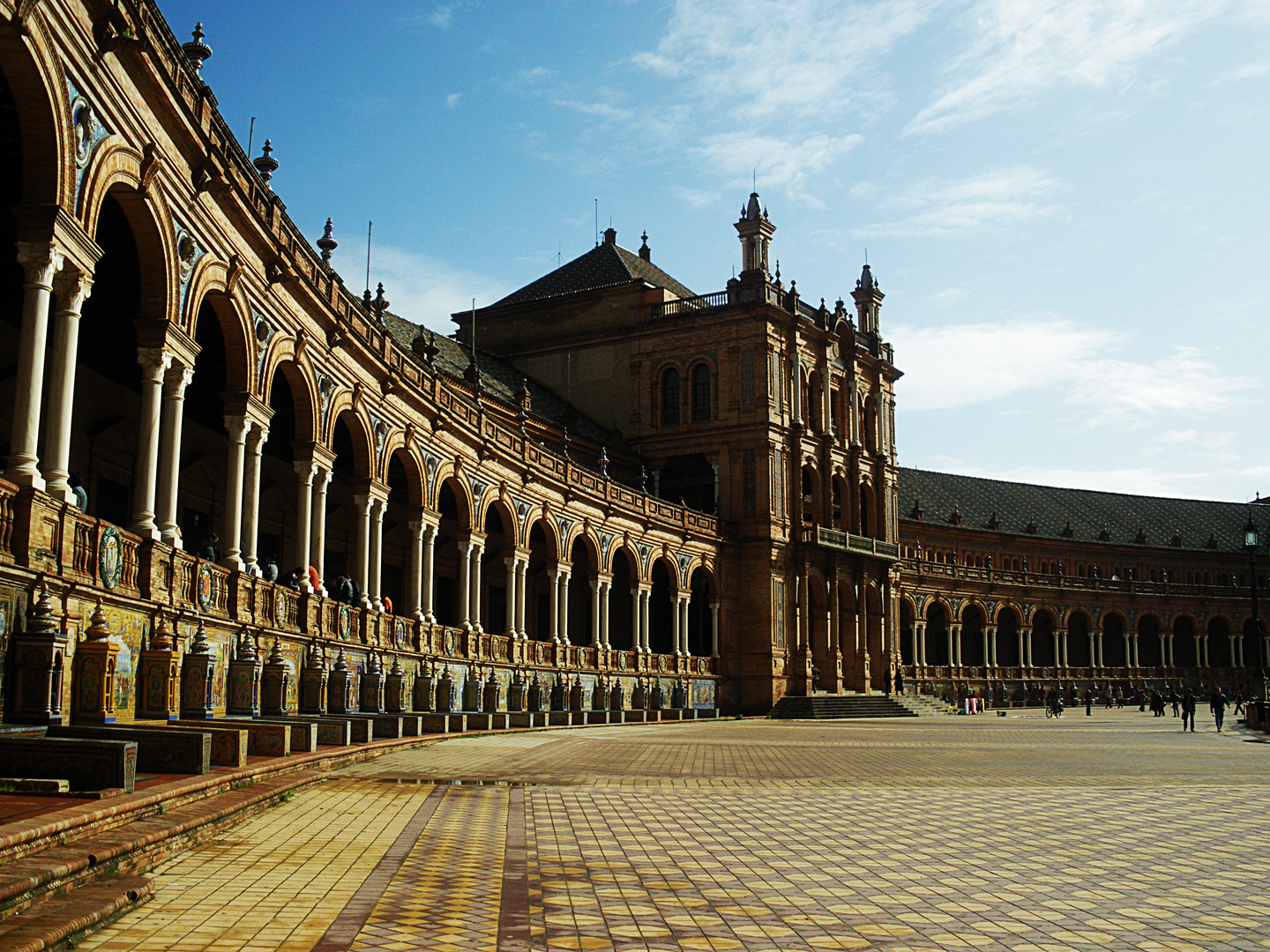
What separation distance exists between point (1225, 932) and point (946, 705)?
191 feet

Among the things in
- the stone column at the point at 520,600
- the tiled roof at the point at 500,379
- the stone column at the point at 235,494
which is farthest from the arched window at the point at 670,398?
the stone column at the point at 235,494

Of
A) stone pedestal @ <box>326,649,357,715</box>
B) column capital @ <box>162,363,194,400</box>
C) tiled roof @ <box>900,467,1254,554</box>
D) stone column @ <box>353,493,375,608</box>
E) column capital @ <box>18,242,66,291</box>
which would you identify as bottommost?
stone pedestal @ <box>326,649,357,715</box>

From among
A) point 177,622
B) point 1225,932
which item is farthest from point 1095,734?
point 1225,932

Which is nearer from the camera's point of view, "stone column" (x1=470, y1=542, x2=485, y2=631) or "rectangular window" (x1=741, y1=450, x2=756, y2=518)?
"stone column" (x1=470, y1=542, x2=485, y2=631)

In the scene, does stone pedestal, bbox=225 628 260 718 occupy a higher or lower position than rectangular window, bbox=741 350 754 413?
lower

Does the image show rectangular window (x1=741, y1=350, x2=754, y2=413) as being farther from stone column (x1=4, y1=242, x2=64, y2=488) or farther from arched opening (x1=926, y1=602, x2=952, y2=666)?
stone column (x1=4, y1=242, x2=64, y2=488)

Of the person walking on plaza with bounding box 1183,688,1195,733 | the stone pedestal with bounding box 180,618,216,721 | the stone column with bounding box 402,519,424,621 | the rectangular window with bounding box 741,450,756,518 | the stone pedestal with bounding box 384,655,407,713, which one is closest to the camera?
the stone pedestal with bounding box 180,618,216,721

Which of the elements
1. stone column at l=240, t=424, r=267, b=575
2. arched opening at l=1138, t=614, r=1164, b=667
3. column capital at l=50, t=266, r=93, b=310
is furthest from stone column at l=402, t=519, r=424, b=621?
arched opening at l=1138, t=614, r=1164, b=667

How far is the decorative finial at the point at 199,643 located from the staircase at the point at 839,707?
37.2 m

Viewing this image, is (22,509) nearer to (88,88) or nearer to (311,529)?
(88,88)

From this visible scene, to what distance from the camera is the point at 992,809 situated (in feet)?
39.3

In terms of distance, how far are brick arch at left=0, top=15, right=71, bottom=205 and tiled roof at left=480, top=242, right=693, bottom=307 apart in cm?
4552

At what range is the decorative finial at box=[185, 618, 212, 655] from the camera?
563 inches

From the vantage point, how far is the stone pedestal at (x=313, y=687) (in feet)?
65.9
